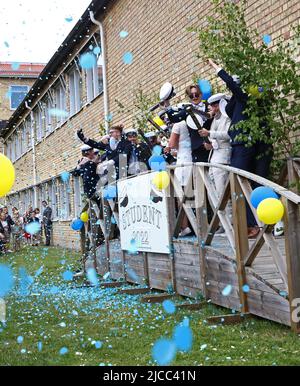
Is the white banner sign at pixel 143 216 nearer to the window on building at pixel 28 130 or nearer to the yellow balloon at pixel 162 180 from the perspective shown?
the yellow balloon at pixel 162 180

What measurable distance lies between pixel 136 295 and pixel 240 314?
238cm

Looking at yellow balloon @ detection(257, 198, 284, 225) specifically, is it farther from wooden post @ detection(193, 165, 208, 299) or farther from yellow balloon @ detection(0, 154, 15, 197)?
yellow balloon @ detection(0, 154, 15, 197)

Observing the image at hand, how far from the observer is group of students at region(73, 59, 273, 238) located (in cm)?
627

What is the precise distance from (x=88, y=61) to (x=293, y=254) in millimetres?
12734

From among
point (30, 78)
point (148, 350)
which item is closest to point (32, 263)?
point (148, 350)

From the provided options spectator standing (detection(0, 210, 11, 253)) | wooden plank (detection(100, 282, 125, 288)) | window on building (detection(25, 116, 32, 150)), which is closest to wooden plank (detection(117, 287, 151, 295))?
wooden plank (detection(100, 282, 125, 288))

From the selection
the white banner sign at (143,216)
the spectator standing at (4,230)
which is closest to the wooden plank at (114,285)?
the white banner sign at (143,216)

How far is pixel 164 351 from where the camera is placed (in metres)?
4.59

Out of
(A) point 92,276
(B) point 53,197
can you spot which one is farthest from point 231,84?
(B) point 53,197

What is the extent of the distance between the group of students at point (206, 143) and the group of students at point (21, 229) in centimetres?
867

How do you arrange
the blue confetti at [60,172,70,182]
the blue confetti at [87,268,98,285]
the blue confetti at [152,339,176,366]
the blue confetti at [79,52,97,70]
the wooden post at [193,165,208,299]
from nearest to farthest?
the blue confetti at [152,339,176,366]
the wooden post at [193,165,208,299]
the blue confetti at [87,268,98,285]
the blue confetti at [79,52,97,70]
the blue confetti at [60,172,70,182]

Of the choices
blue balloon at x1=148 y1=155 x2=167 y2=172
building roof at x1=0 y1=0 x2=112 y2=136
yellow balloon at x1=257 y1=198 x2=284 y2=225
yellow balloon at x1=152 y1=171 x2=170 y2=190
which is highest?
building roof at x1=0 y1=0 x2=112 y2=136

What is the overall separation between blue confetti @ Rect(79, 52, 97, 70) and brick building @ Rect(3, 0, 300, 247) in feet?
0.42
